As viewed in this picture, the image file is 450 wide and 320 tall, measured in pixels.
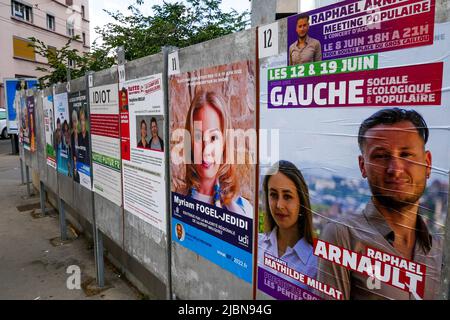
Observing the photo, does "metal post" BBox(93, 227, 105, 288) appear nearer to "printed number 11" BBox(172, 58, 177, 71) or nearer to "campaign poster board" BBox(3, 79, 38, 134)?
"printed number 11" BBox(172, 58, 177, 71)

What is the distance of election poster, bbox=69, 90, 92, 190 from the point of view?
4.62 meters

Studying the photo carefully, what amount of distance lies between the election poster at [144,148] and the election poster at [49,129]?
3294mm

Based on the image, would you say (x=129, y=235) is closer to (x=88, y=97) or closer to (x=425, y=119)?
(x=88, y=97)

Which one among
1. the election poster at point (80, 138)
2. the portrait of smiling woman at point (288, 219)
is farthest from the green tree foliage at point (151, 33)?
the portrait of smiling woman at point (288, 219)

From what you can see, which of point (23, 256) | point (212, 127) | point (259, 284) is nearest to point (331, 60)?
point (212, 127)

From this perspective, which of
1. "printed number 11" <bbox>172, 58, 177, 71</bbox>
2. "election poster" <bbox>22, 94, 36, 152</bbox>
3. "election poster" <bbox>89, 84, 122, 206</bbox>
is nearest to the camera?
"printed number 11" <bbox>172, 58, 177, 71</bbox>

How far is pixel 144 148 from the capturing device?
327cm

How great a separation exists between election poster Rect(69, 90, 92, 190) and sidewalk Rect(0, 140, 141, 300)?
3.55ft

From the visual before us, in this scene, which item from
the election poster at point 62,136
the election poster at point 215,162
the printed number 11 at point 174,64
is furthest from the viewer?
the election poster at point 62,136

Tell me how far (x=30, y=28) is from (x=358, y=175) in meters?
31.0

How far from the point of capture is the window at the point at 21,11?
1031 inches

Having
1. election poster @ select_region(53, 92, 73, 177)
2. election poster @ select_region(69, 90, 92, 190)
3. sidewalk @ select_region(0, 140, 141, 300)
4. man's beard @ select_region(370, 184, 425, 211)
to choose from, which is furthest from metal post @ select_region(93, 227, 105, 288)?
man's beard @ select_region(370, 184, 425, 211)

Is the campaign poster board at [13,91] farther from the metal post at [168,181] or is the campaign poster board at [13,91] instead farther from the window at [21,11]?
the window at [21,11]

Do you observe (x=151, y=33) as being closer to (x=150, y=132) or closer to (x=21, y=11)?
(x=150, y=132)
